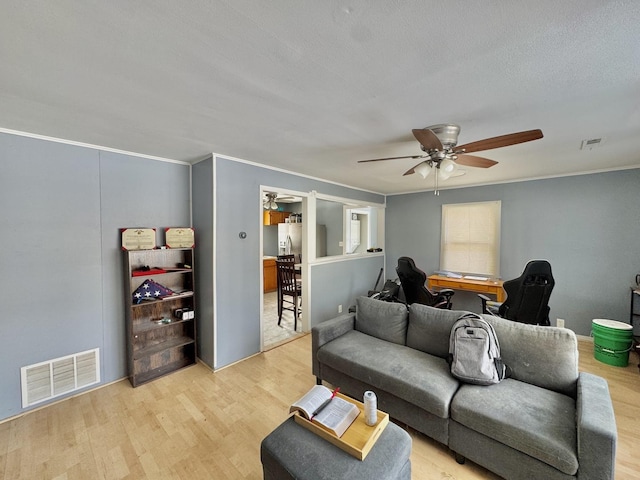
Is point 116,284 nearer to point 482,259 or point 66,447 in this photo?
point 66,447

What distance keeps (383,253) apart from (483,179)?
2.33 meters

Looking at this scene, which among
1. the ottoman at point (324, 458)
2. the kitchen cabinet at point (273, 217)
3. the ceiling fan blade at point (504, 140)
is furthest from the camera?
the kitchen cabinet at point (273, 217)

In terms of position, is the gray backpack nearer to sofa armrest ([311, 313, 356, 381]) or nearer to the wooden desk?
sofa armrest ([311, 313, 356, 381])

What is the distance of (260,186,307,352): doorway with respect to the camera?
4.09 metres

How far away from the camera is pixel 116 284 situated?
270cm

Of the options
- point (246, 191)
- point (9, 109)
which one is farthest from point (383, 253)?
point (9, 109)

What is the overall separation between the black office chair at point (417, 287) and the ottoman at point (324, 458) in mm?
2098

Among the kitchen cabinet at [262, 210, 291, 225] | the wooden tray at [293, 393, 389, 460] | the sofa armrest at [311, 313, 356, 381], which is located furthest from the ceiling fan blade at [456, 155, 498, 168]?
the kitchen cabinet at [262, 210, 291, 225]

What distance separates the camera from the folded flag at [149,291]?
8.70 ft

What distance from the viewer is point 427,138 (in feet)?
5.80

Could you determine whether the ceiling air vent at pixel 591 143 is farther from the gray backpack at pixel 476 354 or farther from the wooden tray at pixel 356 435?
the wooden tray at pixel 356 435

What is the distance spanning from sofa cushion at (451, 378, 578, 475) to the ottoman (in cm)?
52

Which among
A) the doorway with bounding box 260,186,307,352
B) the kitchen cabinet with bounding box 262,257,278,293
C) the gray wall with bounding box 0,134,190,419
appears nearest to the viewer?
the gray wall with bounding box 0,134,190,419

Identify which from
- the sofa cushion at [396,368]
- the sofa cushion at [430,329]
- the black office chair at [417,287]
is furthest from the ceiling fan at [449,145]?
the sofa cushion at [396,368]
